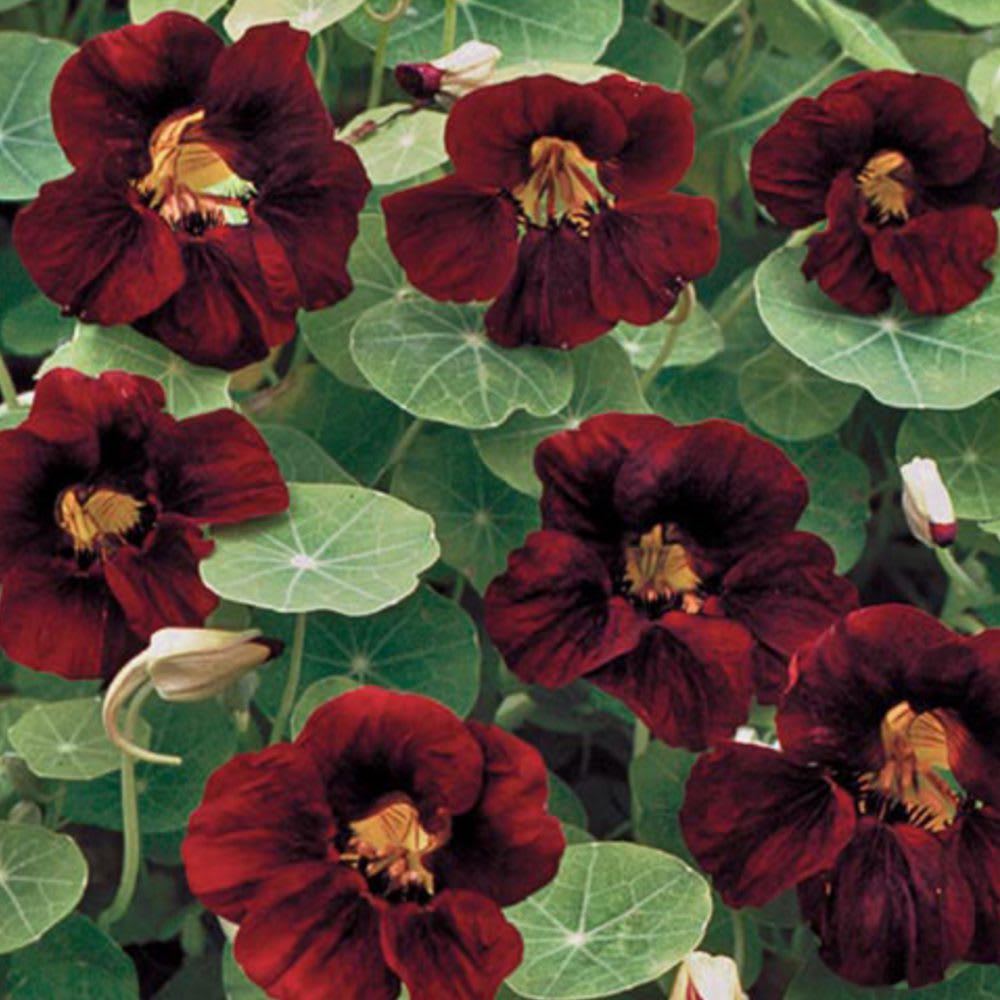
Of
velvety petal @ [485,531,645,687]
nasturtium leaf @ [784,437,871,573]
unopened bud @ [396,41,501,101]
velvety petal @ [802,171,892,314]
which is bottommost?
nasturtium leaf @ [784,437,871,573]

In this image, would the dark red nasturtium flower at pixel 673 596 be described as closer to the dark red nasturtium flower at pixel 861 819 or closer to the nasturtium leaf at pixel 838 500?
the dark red nasturtium flower at pixel 861 819

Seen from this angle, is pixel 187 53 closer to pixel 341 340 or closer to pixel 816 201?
pixel 341 340

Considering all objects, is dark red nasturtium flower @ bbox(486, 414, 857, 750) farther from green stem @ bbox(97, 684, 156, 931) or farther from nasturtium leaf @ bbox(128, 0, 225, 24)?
nasturtium leaf @ bbox(128, 0, 225, 24)

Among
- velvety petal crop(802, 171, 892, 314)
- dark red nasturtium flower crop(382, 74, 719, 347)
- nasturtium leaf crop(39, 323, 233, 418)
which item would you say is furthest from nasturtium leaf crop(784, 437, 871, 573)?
nasturtium leaf crop(39, 323, 233, 418)

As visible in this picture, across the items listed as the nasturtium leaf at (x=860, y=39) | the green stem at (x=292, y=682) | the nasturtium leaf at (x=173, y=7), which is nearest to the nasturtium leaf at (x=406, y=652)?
the green stem at (x=292, y=682)

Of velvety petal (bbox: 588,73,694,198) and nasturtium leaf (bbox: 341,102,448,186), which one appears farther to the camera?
nasturtium leaf (bbox: 341,102,448,186)

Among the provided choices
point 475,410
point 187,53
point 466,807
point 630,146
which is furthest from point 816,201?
point 466,807

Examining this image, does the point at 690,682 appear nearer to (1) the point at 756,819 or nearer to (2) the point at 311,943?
(1) the point at 756,819
